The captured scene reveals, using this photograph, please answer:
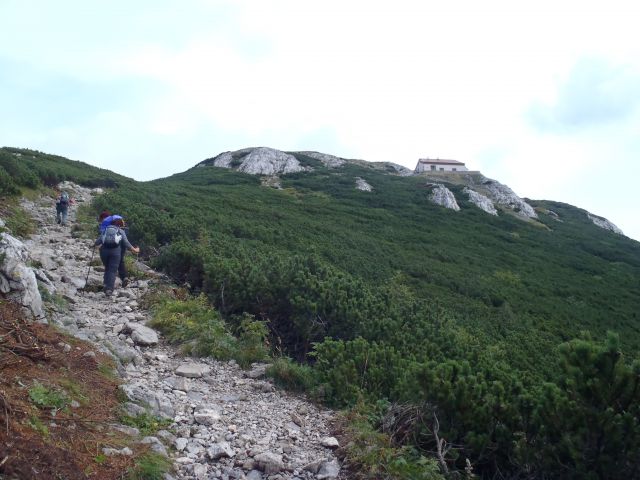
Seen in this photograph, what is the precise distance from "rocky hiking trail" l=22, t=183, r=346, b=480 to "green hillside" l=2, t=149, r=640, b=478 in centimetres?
70

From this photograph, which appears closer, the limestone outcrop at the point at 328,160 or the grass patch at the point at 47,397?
the grass patch at the point at 47,397

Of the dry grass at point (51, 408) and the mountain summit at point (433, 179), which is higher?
the mountain summit at point (433, 179)

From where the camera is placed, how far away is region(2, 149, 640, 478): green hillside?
172 inches

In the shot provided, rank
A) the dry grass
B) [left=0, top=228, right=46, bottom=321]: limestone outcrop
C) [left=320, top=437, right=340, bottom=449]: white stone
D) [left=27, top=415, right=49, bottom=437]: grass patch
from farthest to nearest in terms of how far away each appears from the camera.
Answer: [left=0, top=228, right=46, bottom=321]: limestone outcrop < [left=320, top=437, right=340, bottom=449]: white stone < [left=27, top=415, right=49, bottom=437]: grass patch < the dry grass

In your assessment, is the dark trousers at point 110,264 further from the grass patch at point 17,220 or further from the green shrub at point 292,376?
the green shrub at point 292,376

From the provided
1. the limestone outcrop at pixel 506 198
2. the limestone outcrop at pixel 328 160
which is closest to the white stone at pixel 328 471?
the limestone outcrop at pixel 506 198

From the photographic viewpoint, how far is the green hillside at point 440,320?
14.3 feet

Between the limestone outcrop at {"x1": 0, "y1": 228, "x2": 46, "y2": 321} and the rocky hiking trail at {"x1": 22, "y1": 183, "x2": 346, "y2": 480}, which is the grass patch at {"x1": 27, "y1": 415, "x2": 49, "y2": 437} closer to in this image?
the rocky hiking trail at {"x1": 22, "y1": 183, "x2": 346, "y2": 480}

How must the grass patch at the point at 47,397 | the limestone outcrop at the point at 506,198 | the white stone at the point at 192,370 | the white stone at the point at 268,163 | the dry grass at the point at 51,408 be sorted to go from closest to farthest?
the dry grass at the point at 51,408, the grass patch at the point at 47,397, the white stone at the point at 192,370, the limestone outcrop at the point at 506,198, the white stone at the point at 268,163

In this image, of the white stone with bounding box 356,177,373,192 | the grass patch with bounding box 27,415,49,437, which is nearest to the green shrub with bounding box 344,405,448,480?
the grass patch with bounding box 27,415,49,437

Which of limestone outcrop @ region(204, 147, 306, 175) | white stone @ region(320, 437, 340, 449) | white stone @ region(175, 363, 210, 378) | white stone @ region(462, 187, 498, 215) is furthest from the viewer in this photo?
limestone outcrop @ region(204, 147, 306, 175)

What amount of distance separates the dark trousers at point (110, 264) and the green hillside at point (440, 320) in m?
1.66

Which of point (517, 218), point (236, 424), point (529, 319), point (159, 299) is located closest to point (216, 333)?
point (159, 299)

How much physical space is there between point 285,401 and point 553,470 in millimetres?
3020
